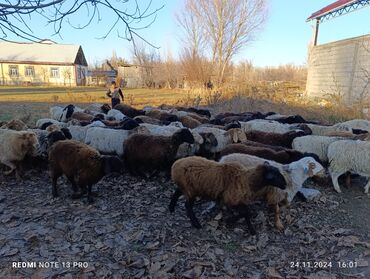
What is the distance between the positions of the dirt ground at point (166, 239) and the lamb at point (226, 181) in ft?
1.51

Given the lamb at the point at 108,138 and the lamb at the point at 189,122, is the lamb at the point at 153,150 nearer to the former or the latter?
the lamb at the point at 108,138

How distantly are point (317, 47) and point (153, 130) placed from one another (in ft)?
62.2

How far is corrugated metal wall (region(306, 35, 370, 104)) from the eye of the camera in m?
16.3

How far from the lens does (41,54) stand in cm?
6072

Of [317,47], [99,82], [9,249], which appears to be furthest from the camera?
[99,82]

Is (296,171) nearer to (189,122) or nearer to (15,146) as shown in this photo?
(189,122)

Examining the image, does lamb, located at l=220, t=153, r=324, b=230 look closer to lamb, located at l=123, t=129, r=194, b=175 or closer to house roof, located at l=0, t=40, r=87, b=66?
lamb, located at l=123, t=129, r=194, b=175

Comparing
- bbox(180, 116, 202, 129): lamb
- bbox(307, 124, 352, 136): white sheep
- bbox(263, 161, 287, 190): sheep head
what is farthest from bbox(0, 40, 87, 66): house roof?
bbox(263, 161, 287, 190): sheep head

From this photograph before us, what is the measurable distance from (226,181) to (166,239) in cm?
123

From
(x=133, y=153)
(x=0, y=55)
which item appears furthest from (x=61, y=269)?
(x=0, y=55)

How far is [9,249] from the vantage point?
162 inches

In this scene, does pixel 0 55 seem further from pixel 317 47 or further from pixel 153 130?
pixel 153 130

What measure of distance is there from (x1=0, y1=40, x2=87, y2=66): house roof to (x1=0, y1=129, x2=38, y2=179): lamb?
58.2m

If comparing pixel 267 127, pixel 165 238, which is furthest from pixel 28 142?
pixel 267 127
